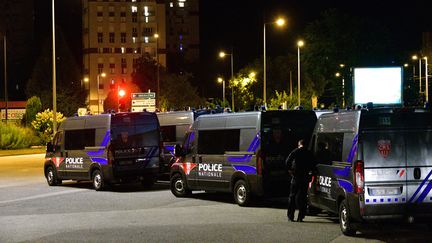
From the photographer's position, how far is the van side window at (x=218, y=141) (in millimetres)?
16750

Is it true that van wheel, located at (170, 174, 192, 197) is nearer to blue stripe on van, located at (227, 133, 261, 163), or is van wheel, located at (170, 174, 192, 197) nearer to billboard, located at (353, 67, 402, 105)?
blue stripe on van, located at (227, 133, 261, 163)

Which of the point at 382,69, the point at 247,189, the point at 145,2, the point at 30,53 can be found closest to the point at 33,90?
the point at 30,53

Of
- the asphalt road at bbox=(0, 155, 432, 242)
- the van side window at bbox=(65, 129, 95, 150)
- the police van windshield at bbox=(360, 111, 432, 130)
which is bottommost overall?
the asphalt road at bbox=(0, 155, 432, 242)

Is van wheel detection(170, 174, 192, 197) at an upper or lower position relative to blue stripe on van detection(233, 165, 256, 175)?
lower

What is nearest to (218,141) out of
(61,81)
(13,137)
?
(13,137)

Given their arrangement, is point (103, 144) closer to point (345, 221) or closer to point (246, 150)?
point (246, 150)

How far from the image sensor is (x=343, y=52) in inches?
3201

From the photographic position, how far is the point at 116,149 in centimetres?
2084

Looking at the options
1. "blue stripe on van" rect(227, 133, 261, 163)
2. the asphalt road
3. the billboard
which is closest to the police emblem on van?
the asphalt road

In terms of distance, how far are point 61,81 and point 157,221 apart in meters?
111

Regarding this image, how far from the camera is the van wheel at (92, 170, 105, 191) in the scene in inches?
832

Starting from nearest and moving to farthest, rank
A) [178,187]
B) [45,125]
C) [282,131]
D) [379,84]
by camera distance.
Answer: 1. [282,131]
2. [178,187]
3. [379,84]
4. [45,125]

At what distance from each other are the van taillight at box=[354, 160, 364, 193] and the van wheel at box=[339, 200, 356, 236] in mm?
595

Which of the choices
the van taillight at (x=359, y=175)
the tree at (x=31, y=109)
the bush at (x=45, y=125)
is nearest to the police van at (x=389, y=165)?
the van taillight at (x=359, y=175)
